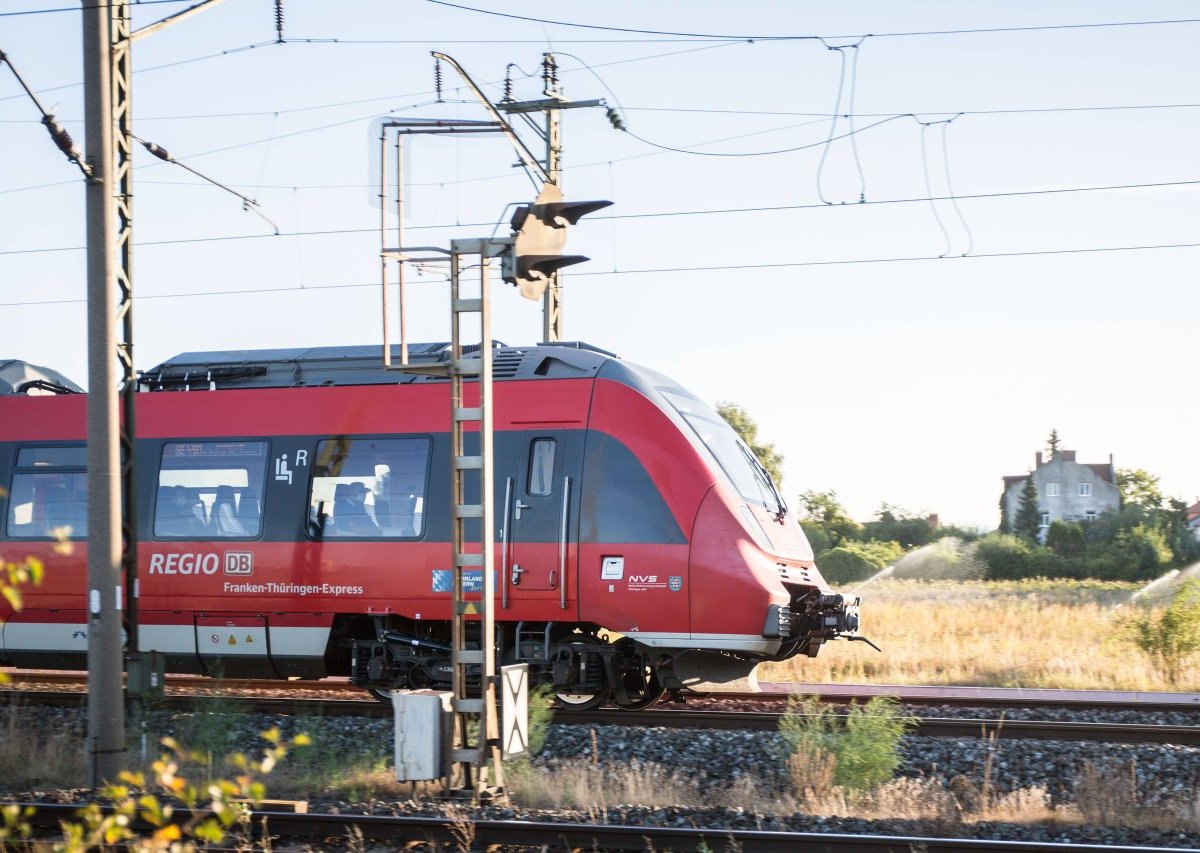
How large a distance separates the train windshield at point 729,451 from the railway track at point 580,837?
16.0ft

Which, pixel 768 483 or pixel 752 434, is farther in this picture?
pixel 752 434

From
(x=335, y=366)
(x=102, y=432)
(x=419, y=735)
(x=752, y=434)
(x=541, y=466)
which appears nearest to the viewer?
(x=419, y=735)

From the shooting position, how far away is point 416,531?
11945 mm

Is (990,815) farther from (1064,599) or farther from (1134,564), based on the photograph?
(1134,564)

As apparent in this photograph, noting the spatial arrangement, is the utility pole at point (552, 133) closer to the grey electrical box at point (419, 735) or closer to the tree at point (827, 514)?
the grey electrical box at point (419, 735)

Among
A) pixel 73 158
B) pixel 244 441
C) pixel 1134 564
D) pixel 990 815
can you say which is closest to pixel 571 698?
pixel 244 441

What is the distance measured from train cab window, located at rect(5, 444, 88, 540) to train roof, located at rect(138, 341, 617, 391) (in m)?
1.23

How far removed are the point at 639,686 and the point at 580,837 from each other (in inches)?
192

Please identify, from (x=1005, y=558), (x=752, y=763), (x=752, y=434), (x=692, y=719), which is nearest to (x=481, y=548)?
(x=752, y=763)

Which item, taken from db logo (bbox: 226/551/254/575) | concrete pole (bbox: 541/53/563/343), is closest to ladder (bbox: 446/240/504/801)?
db logo (bbox: 226/551/254/575)

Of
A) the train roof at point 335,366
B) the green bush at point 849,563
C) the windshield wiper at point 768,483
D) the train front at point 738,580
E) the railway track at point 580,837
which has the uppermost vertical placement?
the train roof at point 335,366

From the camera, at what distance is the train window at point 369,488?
39.6 feet

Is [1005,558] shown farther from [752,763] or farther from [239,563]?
[752,763]

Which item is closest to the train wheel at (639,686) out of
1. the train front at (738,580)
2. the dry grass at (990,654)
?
the train front at (738,580)
